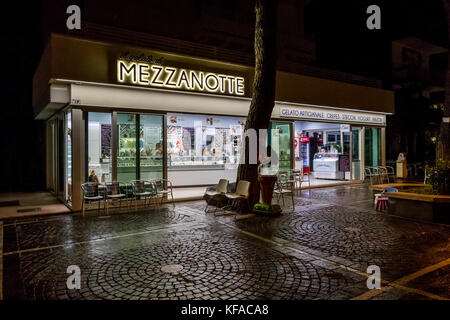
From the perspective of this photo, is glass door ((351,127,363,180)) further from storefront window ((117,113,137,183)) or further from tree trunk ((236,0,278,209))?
storefront window ((117,113,137,183))

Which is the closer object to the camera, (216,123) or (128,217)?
(128,217)

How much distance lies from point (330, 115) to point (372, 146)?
461cm

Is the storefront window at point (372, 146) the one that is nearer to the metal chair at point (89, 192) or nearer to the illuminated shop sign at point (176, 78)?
the illuminated shop sign at point (176, 78)

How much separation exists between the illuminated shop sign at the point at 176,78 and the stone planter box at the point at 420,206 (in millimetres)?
6636

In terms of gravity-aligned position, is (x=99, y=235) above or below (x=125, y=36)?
below

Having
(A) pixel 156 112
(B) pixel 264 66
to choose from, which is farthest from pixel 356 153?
(A) pixel 156 112

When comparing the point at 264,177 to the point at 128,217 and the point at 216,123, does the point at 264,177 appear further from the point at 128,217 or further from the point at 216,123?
the point at 216,123

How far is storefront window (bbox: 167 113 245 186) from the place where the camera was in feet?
49.9

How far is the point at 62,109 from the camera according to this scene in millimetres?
11102

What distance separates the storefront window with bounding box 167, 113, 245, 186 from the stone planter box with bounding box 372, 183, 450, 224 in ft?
28.9

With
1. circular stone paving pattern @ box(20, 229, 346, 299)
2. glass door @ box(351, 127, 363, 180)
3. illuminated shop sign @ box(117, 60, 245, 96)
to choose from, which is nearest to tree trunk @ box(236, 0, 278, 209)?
illuminated shop sign @ box(117, 60, 245, 96)

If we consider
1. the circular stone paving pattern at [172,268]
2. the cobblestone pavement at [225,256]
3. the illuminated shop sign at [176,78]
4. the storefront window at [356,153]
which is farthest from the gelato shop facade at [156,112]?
the circular stone paving pattern at [172,268]

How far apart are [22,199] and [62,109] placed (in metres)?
3.93

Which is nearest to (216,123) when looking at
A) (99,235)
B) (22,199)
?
(22,199)
